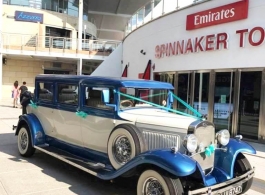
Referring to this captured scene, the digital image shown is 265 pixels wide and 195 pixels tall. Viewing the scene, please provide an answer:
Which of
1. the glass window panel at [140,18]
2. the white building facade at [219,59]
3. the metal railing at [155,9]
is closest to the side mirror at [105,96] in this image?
the white building facade at [219,59]

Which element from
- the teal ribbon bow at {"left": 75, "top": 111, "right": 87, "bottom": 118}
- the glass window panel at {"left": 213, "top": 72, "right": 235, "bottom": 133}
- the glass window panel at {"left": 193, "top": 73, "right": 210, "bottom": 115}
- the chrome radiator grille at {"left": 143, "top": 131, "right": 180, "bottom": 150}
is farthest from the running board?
the glass window panel at {"left": 193, "top": 73, "right": 210, "bottom": 115}

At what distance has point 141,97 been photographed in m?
5.03

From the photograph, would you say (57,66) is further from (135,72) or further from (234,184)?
(234,184)

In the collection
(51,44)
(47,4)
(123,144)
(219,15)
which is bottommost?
(123,144)

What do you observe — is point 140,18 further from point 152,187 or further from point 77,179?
point 152,187

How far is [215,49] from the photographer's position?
976cm

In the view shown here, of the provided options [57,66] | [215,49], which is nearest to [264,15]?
[215,49]

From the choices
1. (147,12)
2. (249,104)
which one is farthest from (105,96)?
(147,12)

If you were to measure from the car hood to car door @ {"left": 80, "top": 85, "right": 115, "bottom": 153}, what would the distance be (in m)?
0.28

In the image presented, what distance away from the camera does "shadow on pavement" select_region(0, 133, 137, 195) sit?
4.45 metres

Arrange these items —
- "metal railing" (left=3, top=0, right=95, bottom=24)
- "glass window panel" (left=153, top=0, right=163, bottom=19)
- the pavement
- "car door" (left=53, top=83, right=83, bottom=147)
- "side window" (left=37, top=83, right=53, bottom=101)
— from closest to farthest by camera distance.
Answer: the pavement, "car door" (left=53, top=83, right=83, bottom=147), "side window" (left=37, top=83, right=53, bottom=101), "glass window panel" (left=153, top=0, right=163, bottom=19), "metal railing" (left=3, top=0, right=95, bottom=24)

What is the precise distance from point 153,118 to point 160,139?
0.35 meters

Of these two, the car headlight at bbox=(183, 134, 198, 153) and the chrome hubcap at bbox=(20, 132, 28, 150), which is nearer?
the car headlight at bbox=(183, 134, 198, 153)

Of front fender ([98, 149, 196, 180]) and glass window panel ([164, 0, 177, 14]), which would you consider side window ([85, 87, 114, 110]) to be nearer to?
front fender ([98, 149, 196, 180])
